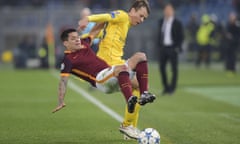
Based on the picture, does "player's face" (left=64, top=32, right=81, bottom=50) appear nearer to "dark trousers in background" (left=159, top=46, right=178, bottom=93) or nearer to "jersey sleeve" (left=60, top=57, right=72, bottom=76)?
"jersey sleeve" (left=60, top=57, right=72, bottom=76)

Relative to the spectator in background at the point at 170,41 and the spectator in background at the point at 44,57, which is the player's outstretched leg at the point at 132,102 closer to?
the spectator in background at the point at 170,41

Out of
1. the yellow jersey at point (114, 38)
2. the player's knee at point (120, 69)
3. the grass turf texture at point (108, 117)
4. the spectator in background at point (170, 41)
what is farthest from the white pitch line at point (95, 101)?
the player's knee at point (120, 69)

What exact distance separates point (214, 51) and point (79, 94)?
782 inches

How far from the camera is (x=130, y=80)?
9.85m

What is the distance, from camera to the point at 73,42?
9.98m

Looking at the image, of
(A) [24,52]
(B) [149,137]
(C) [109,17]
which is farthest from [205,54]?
(B) [149,137]

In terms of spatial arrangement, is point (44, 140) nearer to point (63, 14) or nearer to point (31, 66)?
point (31, 66)

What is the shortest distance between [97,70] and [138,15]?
1024 millimetres

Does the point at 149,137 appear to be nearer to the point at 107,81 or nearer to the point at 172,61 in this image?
the point at 107,81

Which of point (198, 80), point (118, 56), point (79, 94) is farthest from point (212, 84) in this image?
point (118, 56)

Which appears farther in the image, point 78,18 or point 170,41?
point 78,18

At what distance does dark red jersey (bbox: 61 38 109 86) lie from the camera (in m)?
9.96

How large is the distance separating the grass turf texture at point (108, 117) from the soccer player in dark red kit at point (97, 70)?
2.34 ft

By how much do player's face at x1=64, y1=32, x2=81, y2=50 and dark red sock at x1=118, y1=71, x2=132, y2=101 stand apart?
2.88 feet
